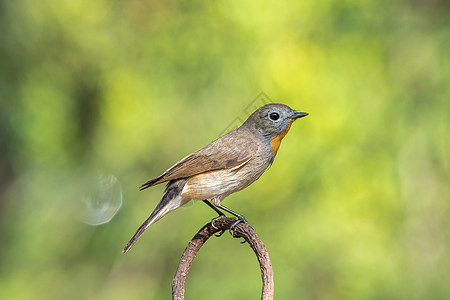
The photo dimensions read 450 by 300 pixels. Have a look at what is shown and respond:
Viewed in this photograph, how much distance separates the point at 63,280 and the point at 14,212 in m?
1.30

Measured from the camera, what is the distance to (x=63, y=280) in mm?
8344

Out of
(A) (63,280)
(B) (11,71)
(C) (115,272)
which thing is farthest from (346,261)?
(B) (11,71)

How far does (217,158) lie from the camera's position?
11.9ft

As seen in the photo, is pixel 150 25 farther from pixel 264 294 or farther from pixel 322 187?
pixel 264 294

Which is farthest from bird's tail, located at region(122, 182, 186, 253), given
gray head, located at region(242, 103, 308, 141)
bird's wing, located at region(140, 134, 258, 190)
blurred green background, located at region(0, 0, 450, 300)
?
blurred green background, located at region(0, 0, 450, 300)

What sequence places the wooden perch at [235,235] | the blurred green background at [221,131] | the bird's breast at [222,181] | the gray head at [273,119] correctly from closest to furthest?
the wooden perch at [235,235] → the gray head at [273,119] → the bird's breast at [222,181] → the blurred green background at [221,131]

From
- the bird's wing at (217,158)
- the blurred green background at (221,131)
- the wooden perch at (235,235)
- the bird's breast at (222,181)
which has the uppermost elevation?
the blurred green background at (221,131)

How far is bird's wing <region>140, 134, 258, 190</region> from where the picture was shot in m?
3.48

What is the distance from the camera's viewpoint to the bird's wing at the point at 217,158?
3479 mm

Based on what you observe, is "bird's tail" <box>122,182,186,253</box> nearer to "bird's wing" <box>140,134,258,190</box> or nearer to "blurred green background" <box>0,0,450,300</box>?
"bird's wing" <box>140,134,258,190</box>

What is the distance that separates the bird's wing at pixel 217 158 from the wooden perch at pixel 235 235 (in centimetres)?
71

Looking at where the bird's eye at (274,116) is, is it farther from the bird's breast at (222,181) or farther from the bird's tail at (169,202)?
the bird's tail at (169,202)

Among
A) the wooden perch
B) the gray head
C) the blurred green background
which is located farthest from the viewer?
the blurred green background

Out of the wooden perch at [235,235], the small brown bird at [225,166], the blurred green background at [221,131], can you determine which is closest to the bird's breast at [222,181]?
the small brown bird at [225,166]
